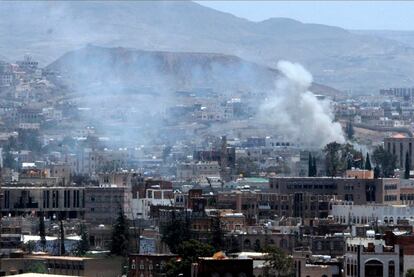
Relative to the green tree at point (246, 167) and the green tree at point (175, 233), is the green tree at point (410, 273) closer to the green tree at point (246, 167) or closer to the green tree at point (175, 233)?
the green tree at point (175, 233)

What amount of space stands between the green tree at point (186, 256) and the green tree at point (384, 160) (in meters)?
54.4

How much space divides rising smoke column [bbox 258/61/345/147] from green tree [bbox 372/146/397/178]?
579 inches

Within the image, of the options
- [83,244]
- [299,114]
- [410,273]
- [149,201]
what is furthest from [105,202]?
[299,114]

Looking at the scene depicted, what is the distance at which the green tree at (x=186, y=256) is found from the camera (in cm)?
5722

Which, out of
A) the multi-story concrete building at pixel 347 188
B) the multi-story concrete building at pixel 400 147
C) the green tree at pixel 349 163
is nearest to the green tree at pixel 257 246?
the multi-story concrete building at pixel 347 188

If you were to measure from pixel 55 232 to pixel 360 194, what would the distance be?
58.0ft

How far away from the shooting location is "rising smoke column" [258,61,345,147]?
5802 inches

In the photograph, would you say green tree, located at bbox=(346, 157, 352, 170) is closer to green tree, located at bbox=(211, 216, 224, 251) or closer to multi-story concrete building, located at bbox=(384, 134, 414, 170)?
multi-story concrete building, located at bbox=(384, 134, 414, 170)

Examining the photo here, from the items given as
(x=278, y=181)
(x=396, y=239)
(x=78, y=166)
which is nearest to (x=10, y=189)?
(x=278, y=181)

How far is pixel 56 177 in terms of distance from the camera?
4813 inches

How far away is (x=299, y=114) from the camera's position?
155 m

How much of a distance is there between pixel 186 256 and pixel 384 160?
63400 mm

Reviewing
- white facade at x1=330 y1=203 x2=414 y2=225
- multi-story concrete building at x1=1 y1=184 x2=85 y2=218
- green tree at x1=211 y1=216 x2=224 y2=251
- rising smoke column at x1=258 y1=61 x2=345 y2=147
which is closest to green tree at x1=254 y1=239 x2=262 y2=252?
green tree at x1=211 y1=216 x2=224 y2=251

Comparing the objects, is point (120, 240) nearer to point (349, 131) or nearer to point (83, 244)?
point (83, 244)
